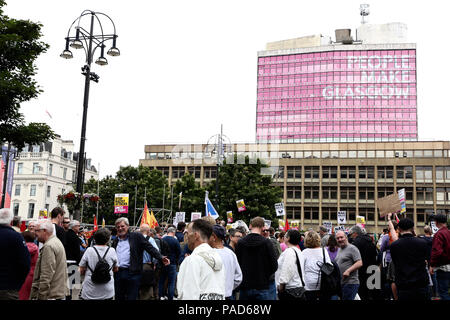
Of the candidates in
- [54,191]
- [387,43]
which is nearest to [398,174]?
[387,43]

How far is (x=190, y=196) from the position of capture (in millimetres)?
56500

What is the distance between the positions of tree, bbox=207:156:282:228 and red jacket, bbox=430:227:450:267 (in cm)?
3824

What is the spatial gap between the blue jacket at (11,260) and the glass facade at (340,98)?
9439 cm

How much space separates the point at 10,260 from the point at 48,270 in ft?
2.22

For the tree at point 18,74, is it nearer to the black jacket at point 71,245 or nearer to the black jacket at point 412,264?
the black jacket at point 71,245

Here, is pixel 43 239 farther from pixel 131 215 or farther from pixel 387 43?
pixel 387 43

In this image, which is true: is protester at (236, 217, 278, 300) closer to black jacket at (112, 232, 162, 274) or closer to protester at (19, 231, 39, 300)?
black jacket at (112, 232, 162, 274)

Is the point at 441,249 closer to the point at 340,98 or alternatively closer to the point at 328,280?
the point at 328,280

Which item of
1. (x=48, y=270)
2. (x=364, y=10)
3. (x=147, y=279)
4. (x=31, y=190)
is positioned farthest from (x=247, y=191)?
(x=364, y=10)

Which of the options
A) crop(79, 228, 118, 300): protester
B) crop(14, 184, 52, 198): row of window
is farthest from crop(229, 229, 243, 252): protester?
crop(14, 184, 52, 198): row of window

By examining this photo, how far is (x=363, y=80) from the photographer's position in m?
98.6

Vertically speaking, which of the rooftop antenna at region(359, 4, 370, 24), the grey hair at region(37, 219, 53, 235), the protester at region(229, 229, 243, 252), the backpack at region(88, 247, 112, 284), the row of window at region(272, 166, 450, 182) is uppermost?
the rooftop antenna at region(359, 4, 370, 24)

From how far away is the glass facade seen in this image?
3821 inches
